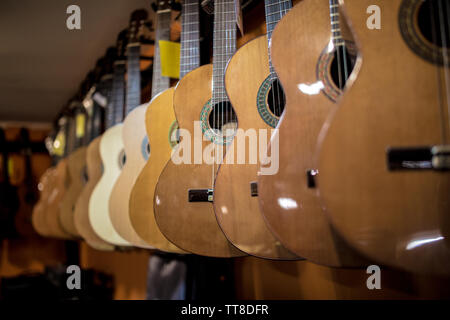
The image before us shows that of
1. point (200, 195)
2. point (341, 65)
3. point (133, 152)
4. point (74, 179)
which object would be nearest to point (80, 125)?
point (74, 179)

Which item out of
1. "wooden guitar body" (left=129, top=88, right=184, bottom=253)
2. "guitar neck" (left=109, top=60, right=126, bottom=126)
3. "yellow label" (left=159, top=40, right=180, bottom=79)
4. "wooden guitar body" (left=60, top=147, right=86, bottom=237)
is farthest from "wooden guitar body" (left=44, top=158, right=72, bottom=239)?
"yellow label" (left=159, top=40, right=180, bottom=79)

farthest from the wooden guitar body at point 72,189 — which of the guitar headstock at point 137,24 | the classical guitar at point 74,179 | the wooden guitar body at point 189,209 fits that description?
the wooden guitar body at point 189,209

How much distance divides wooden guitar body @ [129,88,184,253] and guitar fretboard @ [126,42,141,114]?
559 mm

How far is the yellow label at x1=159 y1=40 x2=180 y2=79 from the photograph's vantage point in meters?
1.58

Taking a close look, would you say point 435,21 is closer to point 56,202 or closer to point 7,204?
point 56,202

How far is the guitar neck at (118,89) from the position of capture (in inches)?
93.7

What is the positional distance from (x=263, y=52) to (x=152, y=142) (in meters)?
0.60

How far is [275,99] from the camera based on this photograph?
3.60 ft

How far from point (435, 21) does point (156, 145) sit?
3.35 feet

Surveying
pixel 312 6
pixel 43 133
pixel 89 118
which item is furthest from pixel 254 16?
pixel 43 133

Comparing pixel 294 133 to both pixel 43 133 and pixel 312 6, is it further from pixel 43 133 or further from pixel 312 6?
pixel 43 133

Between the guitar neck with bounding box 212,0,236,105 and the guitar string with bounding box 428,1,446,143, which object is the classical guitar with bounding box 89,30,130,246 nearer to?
the guitar neck with bounding box 212,0,236,105

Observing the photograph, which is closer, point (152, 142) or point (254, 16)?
point (152, 142)
